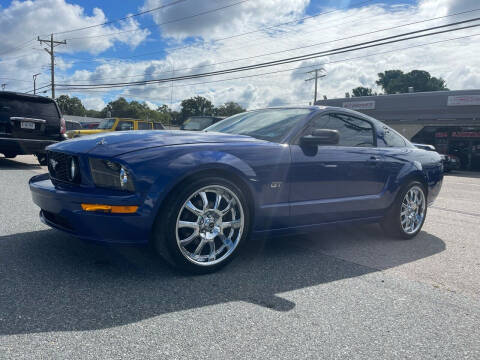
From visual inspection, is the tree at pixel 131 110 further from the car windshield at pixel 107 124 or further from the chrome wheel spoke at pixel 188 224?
the chrome wheel spoke at pixel 188 224

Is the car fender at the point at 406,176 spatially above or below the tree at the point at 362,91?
below

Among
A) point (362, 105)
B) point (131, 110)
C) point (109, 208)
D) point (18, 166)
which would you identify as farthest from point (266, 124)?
point (131, 110)

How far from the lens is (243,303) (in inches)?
106

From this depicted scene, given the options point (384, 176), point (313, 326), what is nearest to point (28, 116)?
point (384, 176)

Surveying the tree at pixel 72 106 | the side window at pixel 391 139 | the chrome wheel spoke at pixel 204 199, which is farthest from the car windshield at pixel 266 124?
the tree at pixel 72 106

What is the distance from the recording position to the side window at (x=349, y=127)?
413 cm

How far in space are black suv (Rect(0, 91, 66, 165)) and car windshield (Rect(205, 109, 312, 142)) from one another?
20.5 ft

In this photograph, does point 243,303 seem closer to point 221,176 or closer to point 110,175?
point 221,176

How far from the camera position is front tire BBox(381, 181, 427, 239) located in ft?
15.1

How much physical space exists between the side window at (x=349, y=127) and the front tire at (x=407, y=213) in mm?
730

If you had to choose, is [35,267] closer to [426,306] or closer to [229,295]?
[229,295]

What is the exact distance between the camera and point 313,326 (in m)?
2.43

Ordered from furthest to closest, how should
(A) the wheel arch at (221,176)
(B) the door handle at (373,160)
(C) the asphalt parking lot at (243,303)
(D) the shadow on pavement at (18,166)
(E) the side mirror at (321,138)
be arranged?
(D) the shadow on pavement at (18,166) < (B) the door handle at (373,160) < (E) the side mirror at (321,138) < (A) the wheel arch at (221,176) < (C) the asphalt parking lot at (243,303)

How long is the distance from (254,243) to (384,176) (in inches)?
61.0
